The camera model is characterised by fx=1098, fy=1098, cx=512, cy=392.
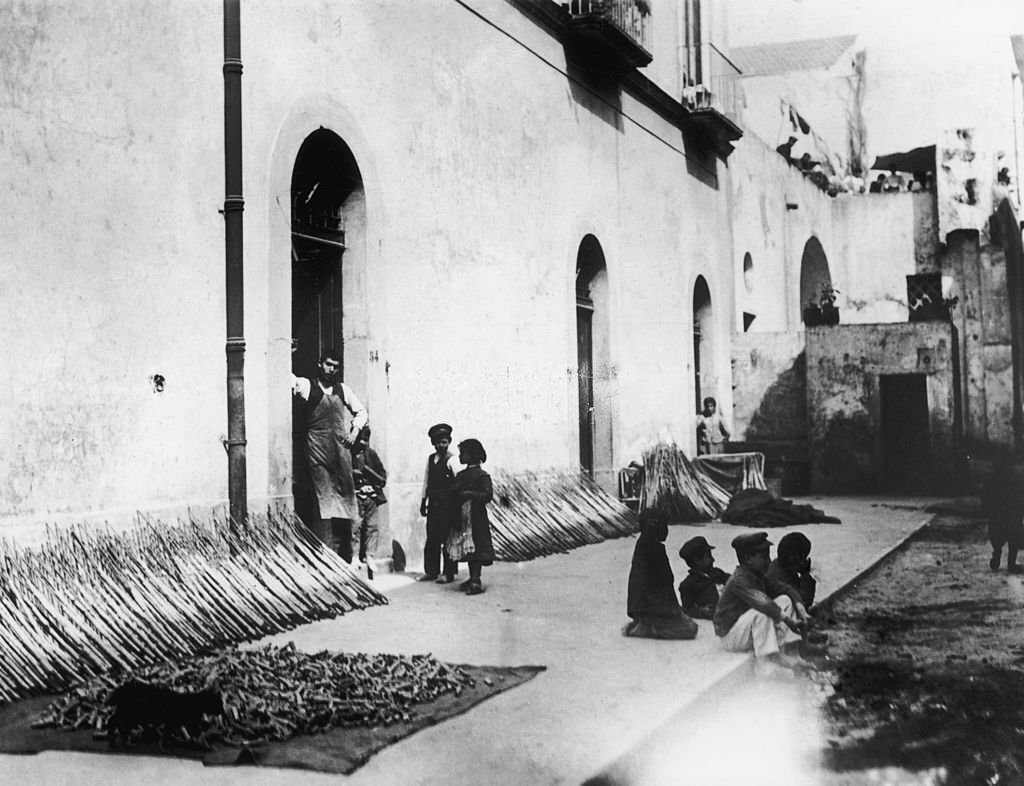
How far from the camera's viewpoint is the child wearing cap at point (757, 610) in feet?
18.0

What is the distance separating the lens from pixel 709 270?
17.2 meters

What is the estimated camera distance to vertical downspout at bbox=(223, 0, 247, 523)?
6.84 m

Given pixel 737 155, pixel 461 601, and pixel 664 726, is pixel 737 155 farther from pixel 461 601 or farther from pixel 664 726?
pixel 664 726

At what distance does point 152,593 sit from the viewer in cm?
566

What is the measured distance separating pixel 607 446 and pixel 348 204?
18.4 ft

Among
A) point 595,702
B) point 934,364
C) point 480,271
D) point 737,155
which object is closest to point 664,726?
point 595,702

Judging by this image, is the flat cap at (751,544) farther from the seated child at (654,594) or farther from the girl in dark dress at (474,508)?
the girl in dark dress at (474,508)

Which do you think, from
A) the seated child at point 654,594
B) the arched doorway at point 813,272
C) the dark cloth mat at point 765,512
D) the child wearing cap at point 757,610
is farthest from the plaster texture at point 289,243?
the arched doorway at point 813,272

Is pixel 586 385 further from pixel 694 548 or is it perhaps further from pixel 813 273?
pixel 813 273

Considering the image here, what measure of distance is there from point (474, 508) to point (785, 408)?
11625mm

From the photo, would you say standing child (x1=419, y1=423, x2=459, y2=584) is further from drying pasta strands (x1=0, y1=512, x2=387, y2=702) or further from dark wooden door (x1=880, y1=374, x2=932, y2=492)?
dark wooden door (x1=880, y1=374, x2=932, y2=492)

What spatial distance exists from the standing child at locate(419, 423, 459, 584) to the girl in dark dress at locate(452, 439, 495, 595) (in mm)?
101

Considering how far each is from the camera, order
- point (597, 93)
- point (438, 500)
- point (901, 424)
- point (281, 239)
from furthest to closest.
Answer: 1. point (901, 424)
2. point (597, 93)
3. point (438, 500)
4. point (281, 239)

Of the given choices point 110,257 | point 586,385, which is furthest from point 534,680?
point 586,385
